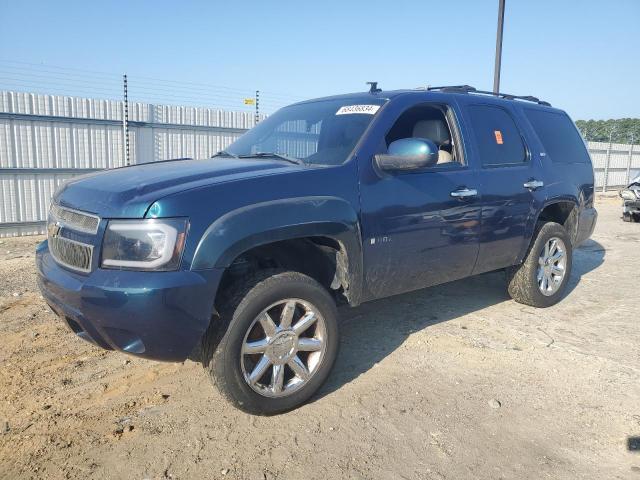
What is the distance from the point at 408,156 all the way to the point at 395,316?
1.96 meters

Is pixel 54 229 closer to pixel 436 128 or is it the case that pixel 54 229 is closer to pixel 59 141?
pixel 436 128

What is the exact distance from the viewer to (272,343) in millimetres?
2961

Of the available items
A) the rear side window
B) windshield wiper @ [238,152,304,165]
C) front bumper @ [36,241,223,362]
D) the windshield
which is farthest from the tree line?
front bumper @ [36,241,223,362]

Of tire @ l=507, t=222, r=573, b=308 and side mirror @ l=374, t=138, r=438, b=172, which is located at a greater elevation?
side mirror @ l=374, t=138, r=438, b=172

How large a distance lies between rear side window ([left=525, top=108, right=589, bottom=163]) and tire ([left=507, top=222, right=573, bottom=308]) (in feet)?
2.51

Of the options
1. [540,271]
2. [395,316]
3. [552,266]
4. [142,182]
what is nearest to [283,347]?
[142,182]

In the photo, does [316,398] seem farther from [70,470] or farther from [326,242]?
[70,470]

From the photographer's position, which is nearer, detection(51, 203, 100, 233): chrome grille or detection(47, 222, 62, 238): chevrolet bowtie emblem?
detection(51, 203, 100, 233): chrome grille

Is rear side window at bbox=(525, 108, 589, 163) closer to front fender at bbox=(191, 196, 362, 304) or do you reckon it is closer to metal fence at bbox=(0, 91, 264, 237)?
front fender at bbox=(191, 196, 362, 304)

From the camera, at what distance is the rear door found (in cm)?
423

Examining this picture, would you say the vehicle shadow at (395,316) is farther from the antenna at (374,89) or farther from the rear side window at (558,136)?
the antenna at (374,89)

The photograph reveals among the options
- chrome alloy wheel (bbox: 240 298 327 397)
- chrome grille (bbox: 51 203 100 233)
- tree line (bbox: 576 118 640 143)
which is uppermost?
tree line (bbox: 576 118 640 143)

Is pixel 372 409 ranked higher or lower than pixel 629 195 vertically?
lower

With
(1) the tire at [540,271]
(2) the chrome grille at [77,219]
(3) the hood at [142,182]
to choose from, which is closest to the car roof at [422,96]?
(3) the hood at [142,182]
